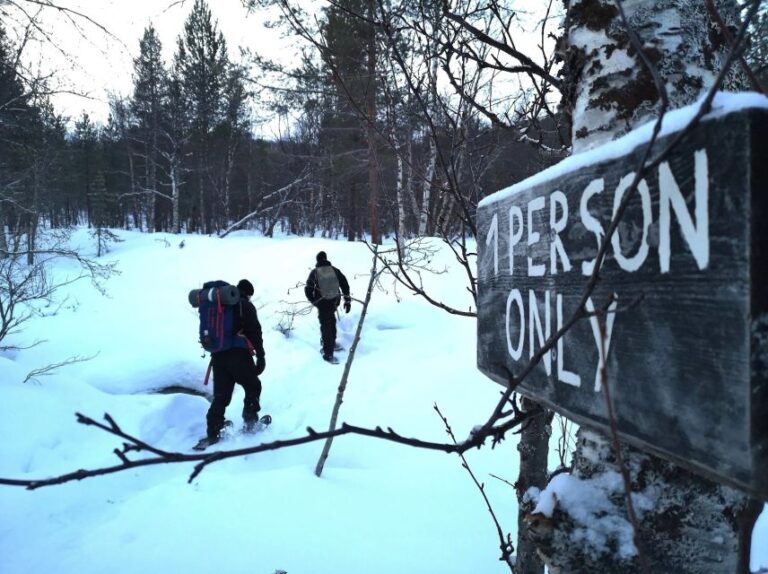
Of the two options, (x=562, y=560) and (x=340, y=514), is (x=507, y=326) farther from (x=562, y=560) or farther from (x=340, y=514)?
(x=340, y=514)

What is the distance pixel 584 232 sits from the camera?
67 centimetres

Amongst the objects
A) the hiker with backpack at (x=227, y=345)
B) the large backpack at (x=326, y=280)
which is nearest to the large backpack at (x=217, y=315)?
the hiker with backpack at (x=227, y=345)

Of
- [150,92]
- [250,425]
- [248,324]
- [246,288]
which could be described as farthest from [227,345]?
[150,92]

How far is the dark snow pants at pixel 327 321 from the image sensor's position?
6.85 m

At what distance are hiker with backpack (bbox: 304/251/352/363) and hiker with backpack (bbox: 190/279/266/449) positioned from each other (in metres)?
1.62

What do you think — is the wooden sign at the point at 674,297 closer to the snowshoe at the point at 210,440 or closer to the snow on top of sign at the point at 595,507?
the snow on top of sign at the point at 595,507

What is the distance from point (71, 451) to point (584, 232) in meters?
4.78

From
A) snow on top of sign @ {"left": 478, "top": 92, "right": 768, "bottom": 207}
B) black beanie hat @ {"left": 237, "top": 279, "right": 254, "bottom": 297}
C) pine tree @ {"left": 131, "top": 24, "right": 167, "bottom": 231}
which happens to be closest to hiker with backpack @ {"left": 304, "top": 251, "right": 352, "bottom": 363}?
black beanie hat @ {"left": 237, "top": 279, "right": 254, "bottom": 297}

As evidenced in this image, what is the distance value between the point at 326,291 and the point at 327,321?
563 mm

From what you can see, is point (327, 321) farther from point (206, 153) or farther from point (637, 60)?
point (206, 153)

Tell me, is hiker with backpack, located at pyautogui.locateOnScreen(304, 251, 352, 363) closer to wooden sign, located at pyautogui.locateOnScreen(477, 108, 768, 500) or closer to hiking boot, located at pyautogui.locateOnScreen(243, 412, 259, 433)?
hiking boot, located at pyautogui.locateOnScreen(243, 412, 259, 433)

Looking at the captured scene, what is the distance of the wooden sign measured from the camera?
427 millimetres

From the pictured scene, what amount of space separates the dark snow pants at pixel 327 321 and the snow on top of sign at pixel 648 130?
6090mm

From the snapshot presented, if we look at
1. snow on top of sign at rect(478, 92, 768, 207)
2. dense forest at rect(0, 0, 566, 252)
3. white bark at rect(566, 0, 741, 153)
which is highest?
dense forest at rect(0, 0, 566, 252)
